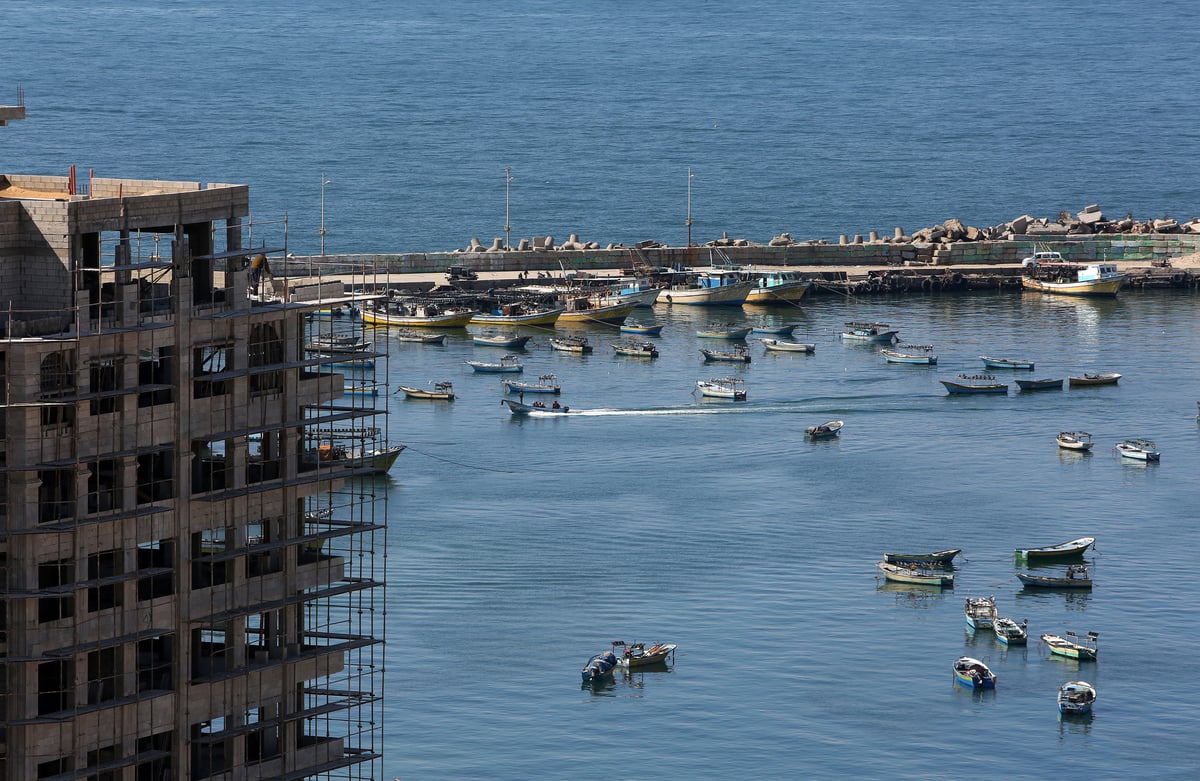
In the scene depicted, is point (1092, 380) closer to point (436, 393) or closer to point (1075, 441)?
point (1075, 441)

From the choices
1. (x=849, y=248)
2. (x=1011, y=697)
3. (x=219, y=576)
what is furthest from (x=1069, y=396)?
(x=219, y=576)

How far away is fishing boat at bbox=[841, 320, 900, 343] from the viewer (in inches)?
5733

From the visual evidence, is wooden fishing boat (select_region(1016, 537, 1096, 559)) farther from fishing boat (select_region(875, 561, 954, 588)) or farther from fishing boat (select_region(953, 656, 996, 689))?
fishing boat (select_region(953, 656, 996, 689))

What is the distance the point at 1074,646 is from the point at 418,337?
65061 millimetres

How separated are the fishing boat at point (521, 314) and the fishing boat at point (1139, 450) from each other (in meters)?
41.1

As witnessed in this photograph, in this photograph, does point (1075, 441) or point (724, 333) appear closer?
point (1075, 441)

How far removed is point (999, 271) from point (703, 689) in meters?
90.6

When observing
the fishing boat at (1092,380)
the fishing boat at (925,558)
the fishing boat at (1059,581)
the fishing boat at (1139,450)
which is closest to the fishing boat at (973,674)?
the fishing boat at (1059,581)

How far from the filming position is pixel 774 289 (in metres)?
160

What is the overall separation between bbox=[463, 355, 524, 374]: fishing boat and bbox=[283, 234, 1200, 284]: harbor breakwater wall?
2275cm

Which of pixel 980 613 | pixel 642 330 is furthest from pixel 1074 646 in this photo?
pixel 642 330

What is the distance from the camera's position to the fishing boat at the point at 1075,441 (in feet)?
397

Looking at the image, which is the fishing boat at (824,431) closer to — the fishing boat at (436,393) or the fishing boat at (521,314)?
the fishing boat at (436,393)

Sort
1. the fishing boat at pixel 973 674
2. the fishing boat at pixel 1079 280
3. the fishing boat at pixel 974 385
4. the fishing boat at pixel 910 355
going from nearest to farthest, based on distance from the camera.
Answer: the fishing boat at pixel 973 674 → the fishing boat at pixel 974 385 → the fishing boat at pixel 910 355 → the fishing boat at pixel 1079 280
